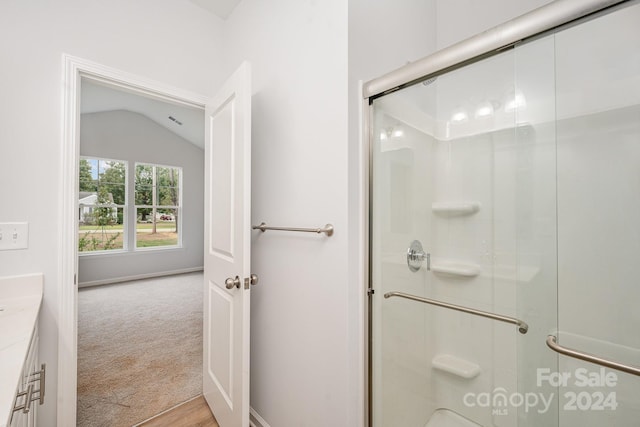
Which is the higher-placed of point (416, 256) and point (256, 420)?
point (416, 256)

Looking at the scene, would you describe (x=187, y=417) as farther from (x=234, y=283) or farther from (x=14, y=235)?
(x=14, y=235)

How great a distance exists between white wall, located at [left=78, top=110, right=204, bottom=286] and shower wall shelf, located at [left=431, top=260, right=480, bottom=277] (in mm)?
5947

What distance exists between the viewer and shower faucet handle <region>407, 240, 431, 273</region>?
1.46 meters

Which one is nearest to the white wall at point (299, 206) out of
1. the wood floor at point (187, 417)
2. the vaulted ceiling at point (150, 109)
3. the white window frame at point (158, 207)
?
the wood floor at point (187, 417)

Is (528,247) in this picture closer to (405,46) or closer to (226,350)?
(405,46)

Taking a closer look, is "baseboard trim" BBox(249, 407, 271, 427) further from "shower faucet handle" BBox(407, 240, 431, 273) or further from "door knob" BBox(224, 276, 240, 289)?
"shower faucet handle" BBox(407, 240, 431, 273)

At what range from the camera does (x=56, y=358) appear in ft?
4.71

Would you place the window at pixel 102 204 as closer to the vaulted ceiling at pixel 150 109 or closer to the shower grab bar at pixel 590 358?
Result: the vaulted ceiling at pixel 150 109

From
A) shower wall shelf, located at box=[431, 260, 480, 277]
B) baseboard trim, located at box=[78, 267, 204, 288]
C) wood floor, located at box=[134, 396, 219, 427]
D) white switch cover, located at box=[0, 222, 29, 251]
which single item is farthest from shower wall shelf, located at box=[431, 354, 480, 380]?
baseboard trim, located at box=[78, 267, 204, 288]

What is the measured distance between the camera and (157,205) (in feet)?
19.8

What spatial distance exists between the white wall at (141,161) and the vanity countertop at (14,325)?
458 centimetres

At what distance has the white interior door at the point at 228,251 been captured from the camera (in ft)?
4.54

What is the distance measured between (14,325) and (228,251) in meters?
0.85

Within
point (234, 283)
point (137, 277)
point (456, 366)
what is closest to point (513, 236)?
point (456, 366)
